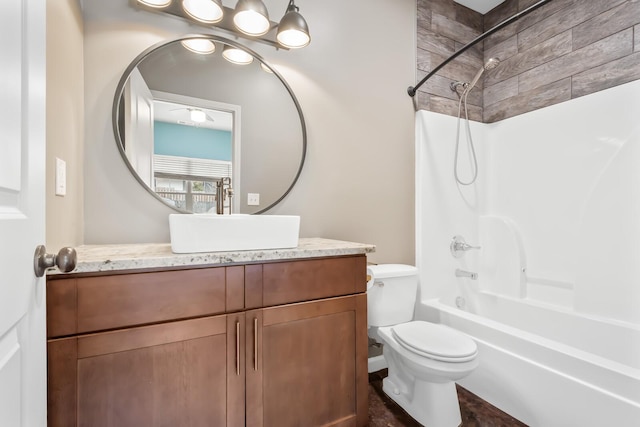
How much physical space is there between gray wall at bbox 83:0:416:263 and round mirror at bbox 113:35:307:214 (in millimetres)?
65

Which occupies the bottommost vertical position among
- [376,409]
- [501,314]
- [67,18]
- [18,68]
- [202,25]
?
[376,409]

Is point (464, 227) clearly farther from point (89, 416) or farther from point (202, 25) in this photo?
point (89, 416)

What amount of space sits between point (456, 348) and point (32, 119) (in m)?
1.72

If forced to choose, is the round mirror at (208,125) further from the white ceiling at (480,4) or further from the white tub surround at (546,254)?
the white ceiling at (480,4)

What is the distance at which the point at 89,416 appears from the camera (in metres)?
0.90

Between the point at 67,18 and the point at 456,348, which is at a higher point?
the point at 67,18

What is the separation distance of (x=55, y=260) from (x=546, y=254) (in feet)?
8.88

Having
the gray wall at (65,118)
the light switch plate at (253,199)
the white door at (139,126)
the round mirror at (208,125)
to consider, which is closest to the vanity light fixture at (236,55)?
the round mirror at (208,125)

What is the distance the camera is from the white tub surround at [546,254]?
4.57 ft

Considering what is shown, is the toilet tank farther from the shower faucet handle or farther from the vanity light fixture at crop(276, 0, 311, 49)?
the vanity light fixture at crop(276, 0, 311, 49)

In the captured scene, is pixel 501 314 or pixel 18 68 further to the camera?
pixel 501 314

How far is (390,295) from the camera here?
1.79 meters

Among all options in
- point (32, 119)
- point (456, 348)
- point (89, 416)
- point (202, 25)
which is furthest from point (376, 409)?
point (202, 25)

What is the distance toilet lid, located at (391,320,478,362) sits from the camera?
1.34 m
